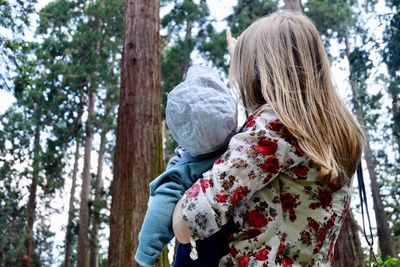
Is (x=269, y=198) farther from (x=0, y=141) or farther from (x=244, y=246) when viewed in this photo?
(x=0, y=141)

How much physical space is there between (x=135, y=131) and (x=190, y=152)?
2788 mm

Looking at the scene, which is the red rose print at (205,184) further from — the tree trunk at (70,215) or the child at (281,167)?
the tree trunk at (70,215)

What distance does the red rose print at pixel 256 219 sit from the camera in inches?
46.3

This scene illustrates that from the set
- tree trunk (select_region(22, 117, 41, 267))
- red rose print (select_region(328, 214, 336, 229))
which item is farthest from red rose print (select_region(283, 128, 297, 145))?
tree trunk (select_region(22, 117, 41, 267))

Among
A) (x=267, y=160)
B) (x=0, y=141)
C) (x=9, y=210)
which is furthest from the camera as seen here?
(x=9, y=210)

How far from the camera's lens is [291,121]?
1194mm

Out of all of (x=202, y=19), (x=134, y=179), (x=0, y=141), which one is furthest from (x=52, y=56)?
(x=134, y=179)

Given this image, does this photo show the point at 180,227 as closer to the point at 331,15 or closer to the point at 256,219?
the point at 256,219

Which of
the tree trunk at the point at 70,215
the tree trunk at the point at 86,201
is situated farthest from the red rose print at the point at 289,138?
the tree trunk at the point at 70,215

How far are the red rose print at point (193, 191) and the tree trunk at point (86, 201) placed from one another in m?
16.1

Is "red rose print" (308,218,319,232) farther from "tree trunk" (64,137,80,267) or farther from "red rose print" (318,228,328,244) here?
"tree trunk" (64,137,80,267)

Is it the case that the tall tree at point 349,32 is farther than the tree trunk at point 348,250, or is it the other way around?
the tall tree at point 349,32

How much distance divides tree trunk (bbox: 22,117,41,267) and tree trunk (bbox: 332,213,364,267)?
15.9 m

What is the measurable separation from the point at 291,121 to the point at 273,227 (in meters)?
0.27
